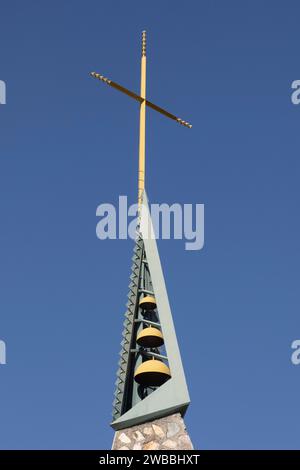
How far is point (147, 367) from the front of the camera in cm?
2544

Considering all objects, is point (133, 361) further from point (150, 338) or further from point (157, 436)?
point (157, 436)

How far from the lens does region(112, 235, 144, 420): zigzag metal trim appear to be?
25.4 meters

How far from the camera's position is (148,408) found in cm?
2411

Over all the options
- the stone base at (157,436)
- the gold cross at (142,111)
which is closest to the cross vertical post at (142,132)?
the gold cross at (142,111)

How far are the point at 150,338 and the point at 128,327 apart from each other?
1.12 meters

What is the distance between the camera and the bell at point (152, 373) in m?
25.4

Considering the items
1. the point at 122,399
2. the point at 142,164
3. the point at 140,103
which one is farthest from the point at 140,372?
the point at 140,103

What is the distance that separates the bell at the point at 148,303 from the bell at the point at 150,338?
1365 millimetres

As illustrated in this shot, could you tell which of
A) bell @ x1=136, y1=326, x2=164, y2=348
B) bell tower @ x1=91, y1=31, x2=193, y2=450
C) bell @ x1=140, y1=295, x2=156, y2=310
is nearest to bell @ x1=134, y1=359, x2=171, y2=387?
Result: bell tower @ x1=91, y1=31, x2=193, y2=450

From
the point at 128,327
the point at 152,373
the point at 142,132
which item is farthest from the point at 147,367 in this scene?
the point at 142,132

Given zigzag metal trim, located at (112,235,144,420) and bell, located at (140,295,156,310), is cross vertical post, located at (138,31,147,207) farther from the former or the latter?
bell, located at (140,295,156,310)

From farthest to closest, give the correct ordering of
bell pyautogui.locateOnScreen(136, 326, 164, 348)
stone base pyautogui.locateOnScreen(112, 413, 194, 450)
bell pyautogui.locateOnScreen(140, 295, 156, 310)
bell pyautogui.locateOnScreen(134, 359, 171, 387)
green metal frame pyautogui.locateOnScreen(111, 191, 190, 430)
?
1. bell pyautogui.locateOnScreen(140, 295, 156, 310)
2. bell pyautogui.locateOnScreen(136, 326, 164, 348)
3. bell pyautogui.locateOnScreen(134, 359, 171, 387)
4. green metal frame pyautogui.locateOnScreen(111, 191, 190, 430)
5. stone base pyautogui.locateOnScreen(112, 413, 194, 450)
